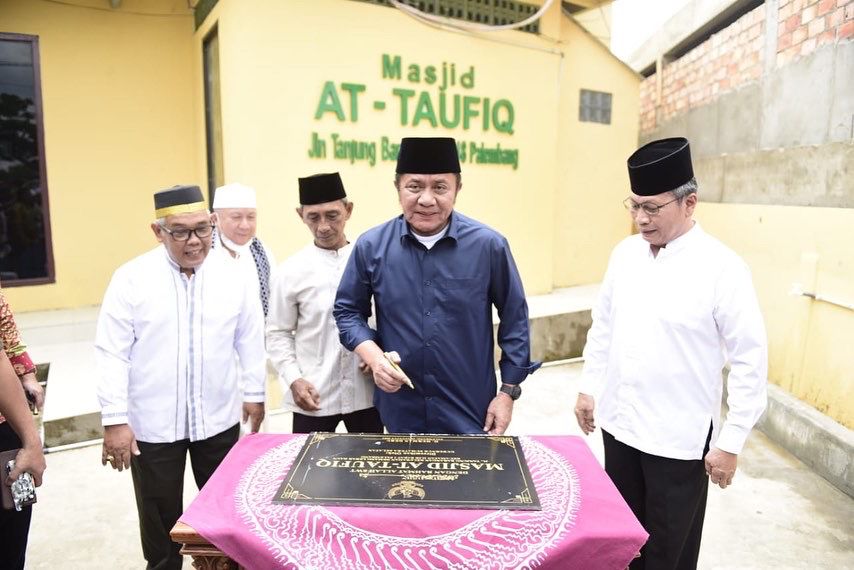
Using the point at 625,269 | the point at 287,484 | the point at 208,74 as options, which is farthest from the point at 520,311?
the point at 208,74

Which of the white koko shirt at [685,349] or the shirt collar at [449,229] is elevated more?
the shirt collar at [449,229]

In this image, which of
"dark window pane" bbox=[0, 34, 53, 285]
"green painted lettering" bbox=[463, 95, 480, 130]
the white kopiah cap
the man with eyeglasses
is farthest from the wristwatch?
"dark window pane" bbox=[0, 34, 53, 285]

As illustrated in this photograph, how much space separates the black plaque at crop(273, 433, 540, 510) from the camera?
1.44m

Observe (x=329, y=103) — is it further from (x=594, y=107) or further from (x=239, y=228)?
(x=594, y=107)

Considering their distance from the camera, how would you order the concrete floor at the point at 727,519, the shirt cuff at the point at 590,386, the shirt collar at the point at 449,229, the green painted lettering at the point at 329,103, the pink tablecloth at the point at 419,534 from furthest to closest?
Answer: the green painted lettering at the point at 329,103 < the concrete floor at the point at 727,519 < the shirt cuff at the point at 590,386 < the shirt collar at the point at 449,229 < the pink tablecloth at the point at 419,534

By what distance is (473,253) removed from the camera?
2109 millimetres

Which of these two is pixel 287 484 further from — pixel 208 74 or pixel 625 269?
pixel 208 74

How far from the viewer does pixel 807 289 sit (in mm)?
4152

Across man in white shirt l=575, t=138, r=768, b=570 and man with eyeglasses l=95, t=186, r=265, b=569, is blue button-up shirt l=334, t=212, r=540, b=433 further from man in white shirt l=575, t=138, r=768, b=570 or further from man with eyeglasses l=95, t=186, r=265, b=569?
man with eyeglasses l=95, t=186, r=265, b=569

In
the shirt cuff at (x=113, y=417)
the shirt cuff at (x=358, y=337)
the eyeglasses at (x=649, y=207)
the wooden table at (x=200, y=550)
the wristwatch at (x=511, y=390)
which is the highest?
the eyeglasses at (x=649, y=207)

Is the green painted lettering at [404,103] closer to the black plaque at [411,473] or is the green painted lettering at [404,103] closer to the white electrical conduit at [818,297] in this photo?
the white electrical conduit at [818,297]

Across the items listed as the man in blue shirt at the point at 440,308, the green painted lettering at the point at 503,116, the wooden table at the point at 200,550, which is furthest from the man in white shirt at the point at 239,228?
the green painted lettering at the point at 503,116

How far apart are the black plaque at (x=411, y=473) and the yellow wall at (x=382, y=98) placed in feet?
13.4

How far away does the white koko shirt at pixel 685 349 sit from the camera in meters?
1.89
